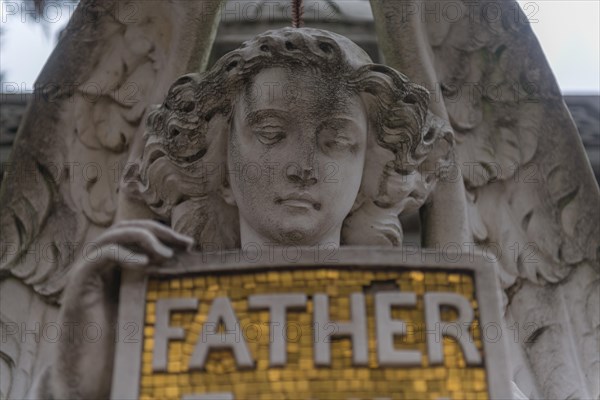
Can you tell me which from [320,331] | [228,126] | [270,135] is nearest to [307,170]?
[270,135]

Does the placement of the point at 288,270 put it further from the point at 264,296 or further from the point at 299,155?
the point at 299,155

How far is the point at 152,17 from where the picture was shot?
3.62 meters

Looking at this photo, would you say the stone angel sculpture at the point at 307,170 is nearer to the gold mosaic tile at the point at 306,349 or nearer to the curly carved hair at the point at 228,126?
the curly carved hair at the point at 228,126

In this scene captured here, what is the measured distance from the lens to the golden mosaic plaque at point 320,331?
2354 mm

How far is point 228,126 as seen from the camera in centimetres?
292

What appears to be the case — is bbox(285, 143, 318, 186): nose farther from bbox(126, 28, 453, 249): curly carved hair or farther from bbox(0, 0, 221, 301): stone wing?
bbox(0, 0, 221, 301): stone wing

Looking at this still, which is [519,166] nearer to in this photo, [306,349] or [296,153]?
[296,153]

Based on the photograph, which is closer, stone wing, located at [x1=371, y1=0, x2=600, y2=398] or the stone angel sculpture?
the stone angel sculpture

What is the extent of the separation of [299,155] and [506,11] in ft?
4.50

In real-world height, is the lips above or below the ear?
below

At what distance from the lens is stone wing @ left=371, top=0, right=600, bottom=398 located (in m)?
3.30

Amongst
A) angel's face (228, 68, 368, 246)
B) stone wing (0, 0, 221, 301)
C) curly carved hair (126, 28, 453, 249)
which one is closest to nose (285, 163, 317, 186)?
angel's face (228, 68, 368, 246)

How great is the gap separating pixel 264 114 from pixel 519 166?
1243 mm

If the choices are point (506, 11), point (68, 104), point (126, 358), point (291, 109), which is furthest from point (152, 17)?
point (126, 358)
